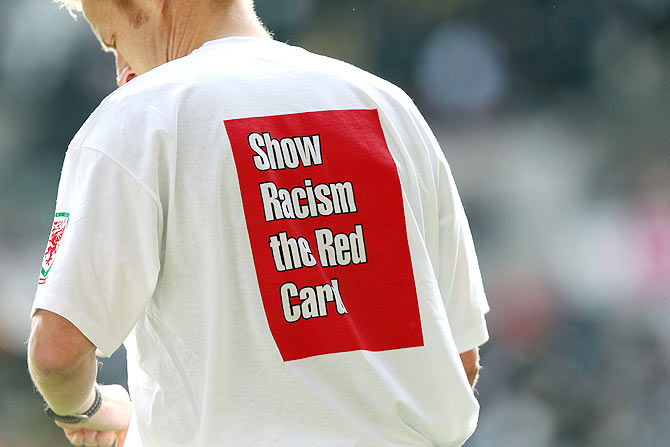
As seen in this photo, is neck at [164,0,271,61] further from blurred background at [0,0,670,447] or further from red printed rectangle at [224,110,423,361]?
blurred background at [0,0,670,447]

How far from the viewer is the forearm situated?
950mm

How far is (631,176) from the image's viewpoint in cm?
455

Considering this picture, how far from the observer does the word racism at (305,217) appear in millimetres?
1007

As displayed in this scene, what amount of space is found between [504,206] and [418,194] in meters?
3.50

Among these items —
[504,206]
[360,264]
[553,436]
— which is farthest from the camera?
[504,206]

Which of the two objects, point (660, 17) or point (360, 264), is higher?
point (360, 264)

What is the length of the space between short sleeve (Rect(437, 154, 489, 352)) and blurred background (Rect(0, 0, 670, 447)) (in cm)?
310

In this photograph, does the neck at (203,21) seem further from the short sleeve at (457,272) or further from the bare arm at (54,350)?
the bare arm at (54,350)

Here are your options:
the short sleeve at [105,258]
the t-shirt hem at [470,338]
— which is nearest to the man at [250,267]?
the short sleeve at [105,258]

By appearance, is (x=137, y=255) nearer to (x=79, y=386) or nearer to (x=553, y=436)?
(x=79, y=386)

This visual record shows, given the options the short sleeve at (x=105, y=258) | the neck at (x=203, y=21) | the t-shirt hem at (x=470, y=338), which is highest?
the neck at (x=203, y=21)

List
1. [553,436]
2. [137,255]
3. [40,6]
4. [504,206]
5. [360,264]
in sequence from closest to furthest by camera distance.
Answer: [137,255]
[360,264]
[553,436]
[504,206]
[40,6]

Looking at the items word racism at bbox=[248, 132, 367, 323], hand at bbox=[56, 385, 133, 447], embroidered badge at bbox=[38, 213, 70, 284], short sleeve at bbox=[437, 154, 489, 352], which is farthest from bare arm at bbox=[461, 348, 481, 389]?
embroidered badge at bbox=[38, 213, 70, 284]

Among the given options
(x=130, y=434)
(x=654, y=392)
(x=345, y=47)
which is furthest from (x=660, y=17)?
(x=130, y=434)
